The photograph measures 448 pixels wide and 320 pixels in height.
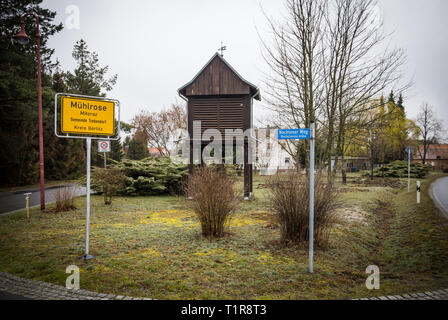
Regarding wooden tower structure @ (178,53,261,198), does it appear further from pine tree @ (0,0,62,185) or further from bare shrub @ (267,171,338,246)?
pine tree @ (0,0,62,185)

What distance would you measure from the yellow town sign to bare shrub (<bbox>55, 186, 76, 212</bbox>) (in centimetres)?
747

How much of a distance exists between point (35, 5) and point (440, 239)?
2478 centimetres

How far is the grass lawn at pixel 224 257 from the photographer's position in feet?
15.0

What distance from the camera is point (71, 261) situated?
18.8 ft

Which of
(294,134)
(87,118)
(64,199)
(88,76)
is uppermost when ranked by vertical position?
(88,76)

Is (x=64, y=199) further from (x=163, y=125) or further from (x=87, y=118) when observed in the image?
(x=163, y=125)

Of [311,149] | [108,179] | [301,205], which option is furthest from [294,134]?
[108,179]

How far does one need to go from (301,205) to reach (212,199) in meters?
2.18

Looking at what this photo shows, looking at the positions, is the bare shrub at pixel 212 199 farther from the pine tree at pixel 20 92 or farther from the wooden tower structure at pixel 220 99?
the pine tree at pixel 20 92

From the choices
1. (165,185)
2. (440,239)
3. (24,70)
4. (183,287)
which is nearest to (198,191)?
(183,287)

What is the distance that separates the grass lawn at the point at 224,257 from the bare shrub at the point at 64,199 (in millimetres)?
1714

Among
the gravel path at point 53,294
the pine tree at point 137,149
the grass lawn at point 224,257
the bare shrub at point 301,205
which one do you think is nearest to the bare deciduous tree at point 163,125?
the pine tree at point 137,149

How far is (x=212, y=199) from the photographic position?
23.4 feet
